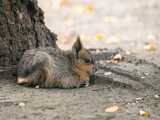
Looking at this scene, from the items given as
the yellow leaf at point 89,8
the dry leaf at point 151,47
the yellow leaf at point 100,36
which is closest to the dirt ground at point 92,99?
the dry leaf at point 151,47

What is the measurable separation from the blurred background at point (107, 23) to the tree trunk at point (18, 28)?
386cm

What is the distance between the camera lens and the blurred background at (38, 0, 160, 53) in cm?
1400

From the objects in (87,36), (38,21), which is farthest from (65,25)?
(38,21)

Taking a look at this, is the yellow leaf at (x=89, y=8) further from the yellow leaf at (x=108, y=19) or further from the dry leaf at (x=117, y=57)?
the dry leaf at (x=117, y=57)

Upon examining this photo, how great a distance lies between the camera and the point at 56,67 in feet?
28.0

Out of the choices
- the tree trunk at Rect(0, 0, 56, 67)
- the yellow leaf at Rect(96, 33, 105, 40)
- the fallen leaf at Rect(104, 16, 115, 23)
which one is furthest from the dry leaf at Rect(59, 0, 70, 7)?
the tree trunk at Rect(0, 0, 56, 67)

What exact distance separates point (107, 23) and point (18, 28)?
6755mm

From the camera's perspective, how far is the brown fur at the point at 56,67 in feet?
27.7

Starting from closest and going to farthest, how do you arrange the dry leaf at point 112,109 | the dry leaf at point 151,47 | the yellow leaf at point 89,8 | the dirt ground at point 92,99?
the dirt ground at point 92,99, the dry leaf at point 112,109, the dry leaf at point 151,47, the yellow leaf at point 89,8

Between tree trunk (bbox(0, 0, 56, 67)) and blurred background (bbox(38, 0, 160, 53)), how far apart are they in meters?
3.86

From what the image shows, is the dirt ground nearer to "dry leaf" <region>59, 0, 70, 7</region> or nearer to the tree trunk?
the tree trunk

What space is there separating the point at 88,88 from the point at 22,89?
84cm

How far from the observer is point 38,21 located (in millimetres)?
9398

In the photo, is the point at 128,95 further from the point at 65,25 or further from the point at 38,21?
the point at 65,25
